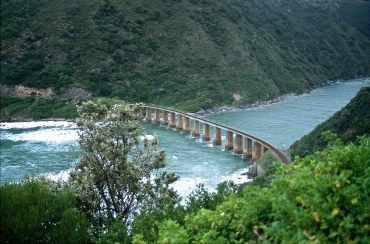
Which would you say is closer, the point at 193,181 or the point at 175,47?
Answer: the point at 193,181

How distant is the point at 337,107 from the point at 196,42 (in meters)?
32.1

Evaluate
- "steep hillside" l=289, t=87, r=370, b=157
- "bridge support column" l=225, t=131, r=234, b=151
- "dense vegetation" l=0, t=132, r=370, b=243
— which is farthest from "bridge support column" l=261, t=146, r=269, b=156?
"dense vegetation" l=0, t=132, r=370, b=243

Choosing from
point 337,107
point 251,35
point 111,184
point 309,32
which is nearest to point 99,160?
point 111,184

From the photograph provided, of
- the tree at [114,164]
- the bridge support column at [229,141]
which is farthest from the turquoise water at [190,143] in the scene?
the tree at [114,164]

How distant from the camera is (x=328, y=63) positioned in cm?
11988

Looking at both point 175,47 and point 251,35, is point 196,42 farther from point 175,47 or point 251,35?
point 251,35

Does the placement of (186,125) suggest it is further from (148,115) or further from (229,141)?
(229,141)

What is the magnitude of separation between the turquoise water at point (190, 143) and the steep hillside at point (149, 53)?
9.98m

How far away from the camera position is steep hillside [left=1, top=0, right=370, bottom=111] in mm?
78438

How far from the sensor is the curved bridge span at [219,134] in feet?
150

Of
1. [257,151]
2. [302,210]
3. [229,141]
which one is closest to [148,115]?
[229,141]

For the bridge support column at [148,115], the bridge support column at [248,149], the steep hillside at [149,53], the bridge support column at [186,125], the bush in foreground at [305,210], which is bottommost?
the bridge support column at [248,149]

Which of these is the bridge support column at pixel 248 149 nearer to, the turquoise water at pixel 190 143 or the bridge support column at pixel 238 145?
the turquoise water at pixel 190 143

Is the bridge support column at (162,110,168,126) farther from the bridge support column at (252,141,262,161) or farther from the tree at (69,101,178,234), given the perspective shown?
the tree at (69,101,178,234)
